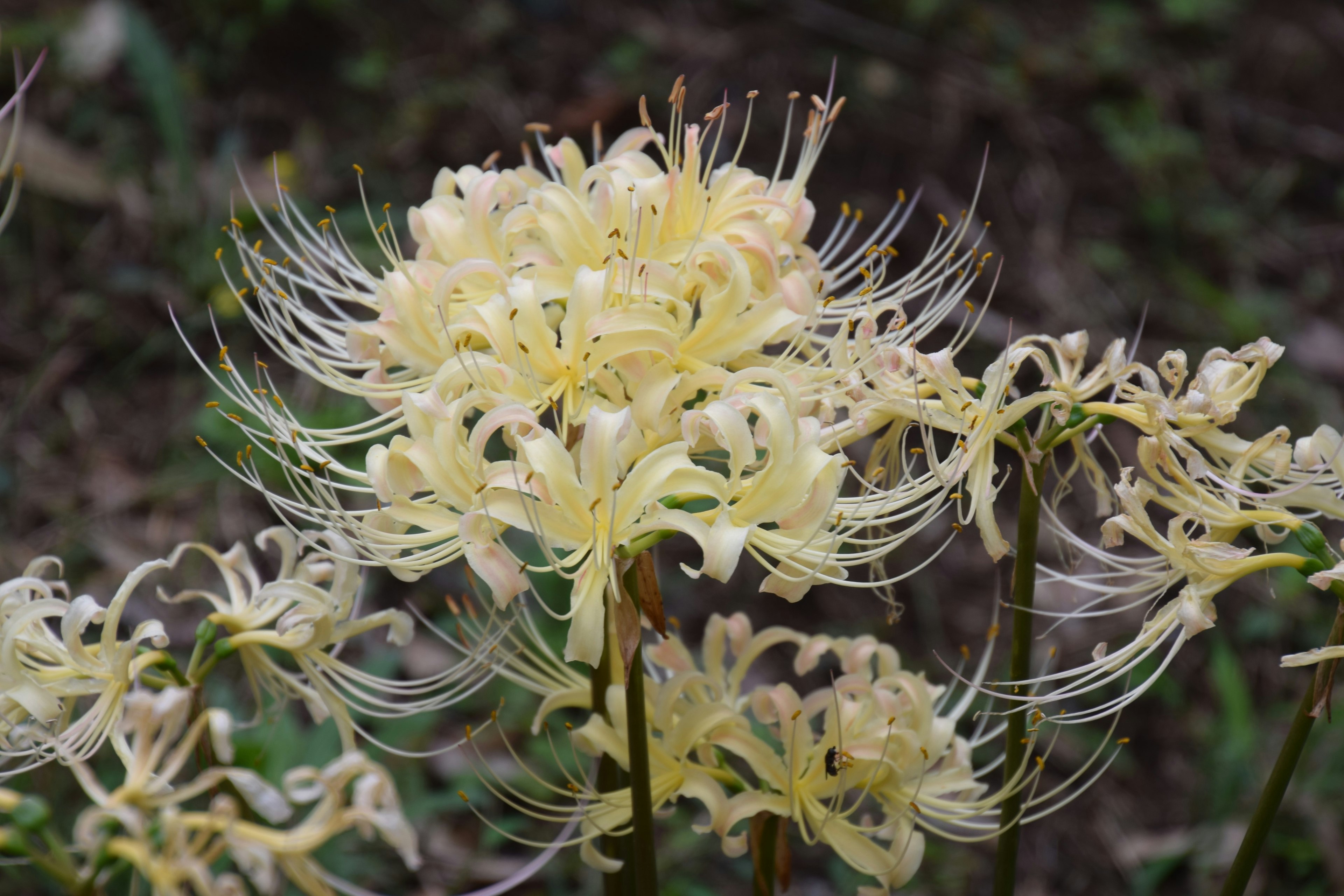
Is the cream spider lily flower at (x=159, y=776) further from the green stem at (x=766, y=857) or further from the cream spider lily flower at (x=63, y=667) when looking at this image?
the green stem at (x=766, y=857)

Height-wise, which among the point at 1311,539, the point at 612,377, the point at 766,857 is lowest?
the point at 766,857

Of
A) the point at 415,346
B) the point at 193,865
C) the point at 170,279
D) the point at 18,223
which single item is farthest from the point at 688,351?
the point at 18,223

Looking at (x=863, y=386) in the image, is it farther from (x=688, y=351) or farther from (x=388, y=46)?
(x=388, y=46)

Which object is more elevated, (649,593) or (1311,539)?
(1311,539)

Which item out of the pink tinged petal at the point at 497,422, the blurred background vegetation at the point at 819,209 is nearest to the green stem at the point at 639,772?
the pink tinged petal at the point at 497,422

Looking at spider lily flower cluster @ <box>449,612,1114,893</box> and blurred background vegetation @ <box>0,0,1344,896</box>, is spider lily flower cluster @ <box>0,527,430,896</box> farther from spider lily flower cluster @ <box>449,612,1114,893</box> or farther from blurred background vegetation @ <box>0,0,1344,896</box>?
blurred background vegetation @ <box>0,0,1344,896</box>

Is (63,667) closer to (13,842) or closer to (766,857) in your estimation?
(13,842)

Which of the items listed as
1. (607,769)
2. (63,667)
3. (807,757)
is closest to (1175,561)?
(807,757)
